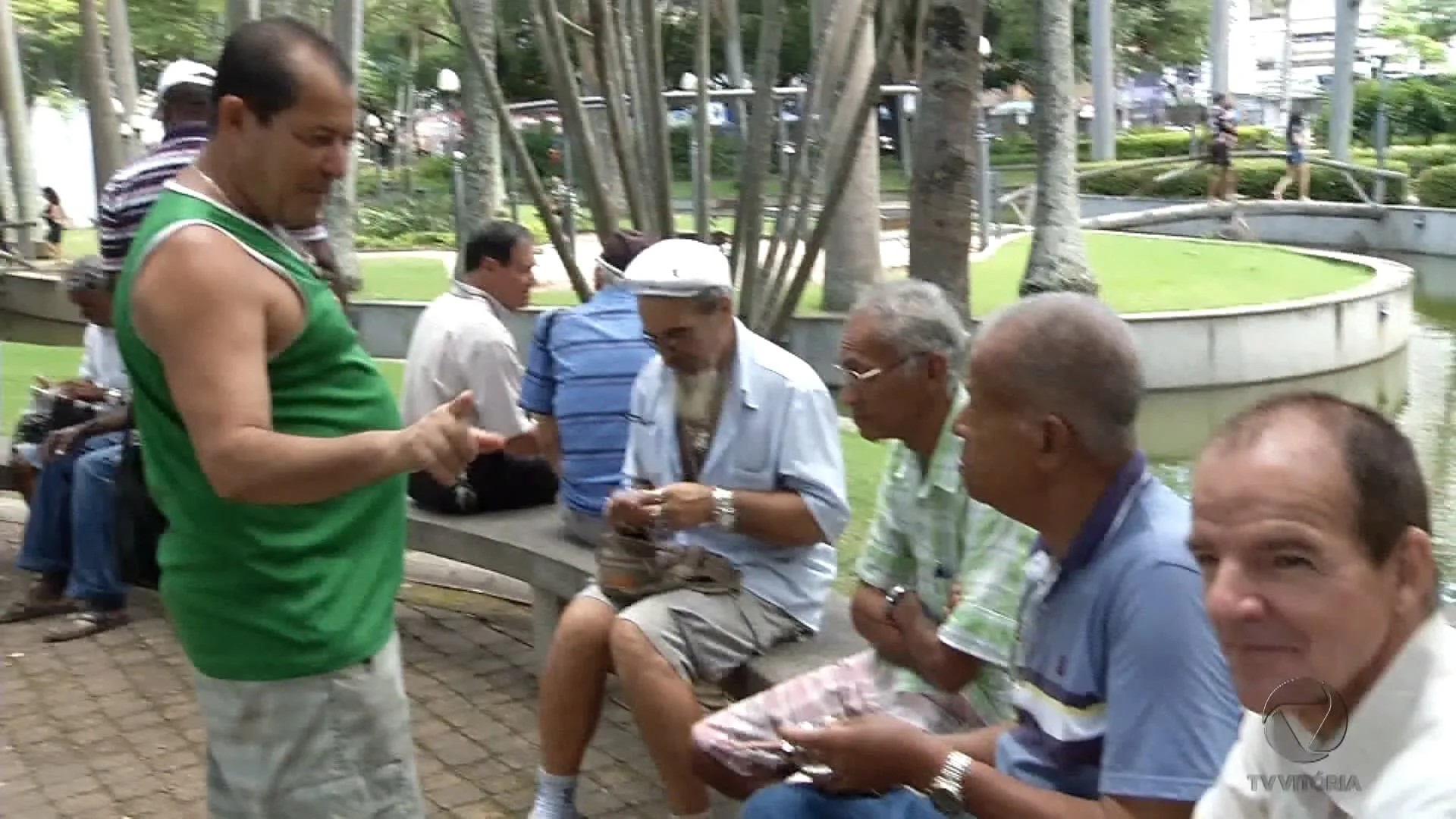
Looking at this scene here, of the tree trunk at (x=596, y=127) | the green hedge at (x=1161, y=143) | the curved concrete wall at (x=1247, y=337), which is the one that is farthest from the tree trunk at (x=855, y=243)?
the green hedge at (x=1161, y=143)

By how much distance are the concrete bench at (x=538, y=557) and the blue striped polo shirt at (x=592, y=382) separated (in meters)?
0.19

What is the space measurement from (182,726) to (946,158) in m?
4.12

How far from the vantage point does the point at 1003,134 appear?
45.6 meters

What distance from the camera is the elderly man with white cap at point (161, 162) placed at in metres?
4.00

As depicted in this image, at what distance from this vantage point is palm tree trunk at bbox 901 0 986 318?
6.74 m

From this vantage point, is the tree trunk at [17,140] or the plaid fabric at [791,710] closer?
the plaid fabric at [791,710]

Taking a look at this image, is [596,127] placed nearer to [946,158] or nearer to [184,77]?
[946,158]

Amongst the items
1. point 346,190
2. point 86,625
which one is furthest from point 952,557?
point 346,190

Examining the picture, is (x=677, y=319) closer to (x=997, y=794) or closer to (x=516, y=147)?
(x=997, y=794)

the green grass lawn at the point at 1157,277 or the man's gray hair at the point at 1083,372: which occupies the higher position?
the man's gray hair at the point at 1083,372

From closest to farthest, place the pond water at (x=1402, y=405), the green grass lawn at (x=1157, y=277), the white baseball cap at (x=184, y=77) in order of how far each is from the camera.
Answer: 1. the white baseball cap at (x=184, y=77)
2. the pond water at (x=1402, y=405)
3. the green grass lawn at (x=1157, y=277)

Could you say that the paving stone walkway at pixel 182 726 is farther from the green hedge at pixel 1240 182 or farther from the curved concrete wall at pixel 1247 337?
the green hedge at pixel 1240 182

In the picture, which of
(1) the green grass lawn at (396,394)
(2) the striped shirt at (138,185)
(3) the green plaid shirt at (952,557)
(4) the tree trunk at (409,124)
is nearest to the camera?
(3) the green plaid shirt at (952,557)

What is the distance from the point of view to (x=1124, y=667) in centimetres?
192
